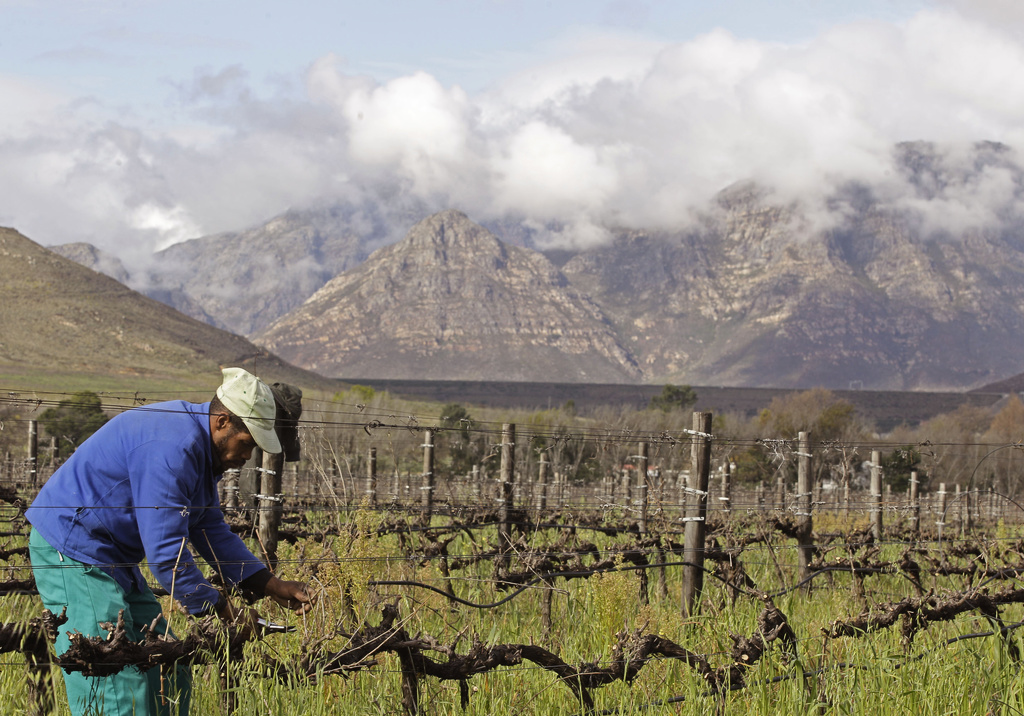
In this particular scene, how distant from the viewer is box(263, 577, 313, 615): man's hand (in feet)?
12.2

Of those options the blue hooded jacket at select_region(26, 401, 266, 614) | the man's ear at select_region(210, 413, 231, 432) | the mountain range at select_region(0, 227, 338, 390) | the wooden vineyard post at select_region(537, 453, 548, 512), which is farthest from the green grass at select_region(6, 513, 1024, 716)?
the mountain range at select_region(0, 227, 338, 390)

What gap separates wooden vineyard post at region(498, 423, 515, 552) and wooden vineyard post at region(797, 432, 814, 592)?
2876mm

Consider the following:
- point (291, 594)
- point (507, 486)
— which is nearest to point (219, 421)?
point (291, 594)

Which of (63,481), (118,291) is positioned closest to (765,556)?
(63,481)

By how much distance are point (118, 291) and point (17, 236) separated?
13197mm

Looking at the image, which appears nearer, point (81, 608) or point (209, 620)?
point (209, 620)

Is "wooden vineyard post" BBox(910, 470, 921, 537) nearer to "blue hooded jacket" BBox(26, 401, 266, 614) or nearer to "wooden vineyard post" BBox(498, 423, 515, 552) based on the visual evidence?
"wooden vineyard post" BBox(498, 423, 515, 552)

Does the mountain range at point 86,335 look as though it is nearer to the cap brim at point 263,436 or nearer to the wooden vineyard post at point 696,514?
the wooden vineyard post at point 696,514

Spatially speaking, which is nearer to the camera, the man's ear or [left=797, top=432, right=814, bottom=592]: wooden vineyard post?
the man's ear

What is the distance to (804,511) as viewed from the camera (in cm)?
975

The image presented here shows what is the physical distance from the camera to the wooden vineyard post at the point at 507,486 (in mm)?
9469

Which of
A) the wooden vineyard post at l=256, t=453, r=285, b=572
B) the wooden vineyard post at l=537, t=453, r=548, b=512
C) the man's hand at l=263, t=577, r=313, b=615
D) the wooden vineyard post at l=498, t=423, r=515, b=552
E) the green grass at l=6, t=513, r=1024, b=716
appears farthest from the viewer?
the wooden vineyard post at l=537, t=453, r=548, b=512

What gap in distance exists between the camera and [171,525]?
339 centimetres

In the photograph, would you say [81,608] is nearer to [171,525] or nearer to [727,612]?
[171,525]
